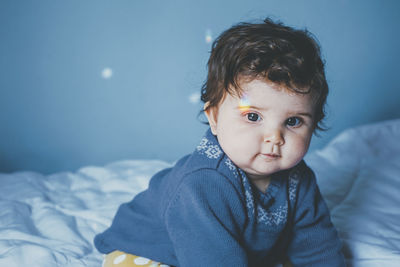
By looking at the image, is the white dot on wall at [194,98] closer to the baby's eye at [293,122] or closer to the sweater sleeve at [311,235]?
the sweater sleeve at [311,235]

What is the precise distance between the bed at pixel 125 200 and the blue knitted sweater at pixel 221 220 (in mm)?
95

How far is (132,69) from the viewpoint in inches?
65.6

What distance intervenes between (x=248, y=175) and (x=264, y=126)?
6.2 inches

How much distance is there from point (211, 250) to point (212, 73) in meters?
0.34

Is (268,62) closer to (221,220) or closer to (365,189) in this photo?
(221,220)

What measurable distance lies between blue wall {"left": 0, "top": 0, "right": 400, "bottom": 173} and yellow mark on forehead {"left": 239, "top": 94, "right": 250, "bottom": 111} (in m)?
1.02

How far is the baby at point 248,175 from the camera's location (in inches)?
27.0

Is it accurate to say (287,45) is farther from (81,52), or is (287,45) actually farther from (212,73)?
(81,52)

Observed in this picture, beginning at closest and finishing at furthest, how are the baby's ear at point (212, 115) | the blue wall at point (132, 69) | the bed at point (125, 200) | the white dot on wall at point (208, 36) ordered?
the baby's ear at point (212, 115)
the bed at point (125, 200)
the blue wall at point (132, 69)
the white dot on wall at point (208, 36)

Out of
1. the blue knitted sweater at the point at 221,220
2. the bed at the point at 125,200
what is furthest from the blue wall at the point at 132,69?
the blue knitted sweater at the point at 221,220

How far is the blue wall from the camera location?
61.2 inches

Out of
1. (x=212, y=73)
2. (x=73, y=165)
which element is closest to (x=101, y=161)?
(x=73, y=165)

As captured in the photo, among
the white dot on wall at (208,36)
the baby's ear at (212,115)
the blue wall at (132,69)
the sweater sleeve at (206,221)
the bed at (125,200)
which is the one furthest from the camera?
the white dot on wall at (208,36)

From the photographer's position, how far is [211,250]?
0.68 meters
